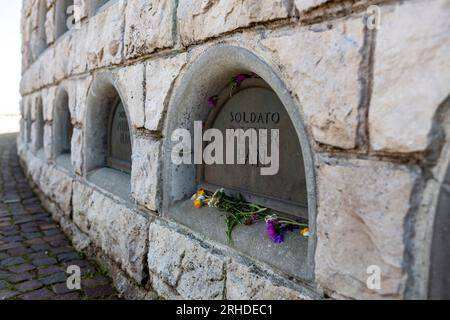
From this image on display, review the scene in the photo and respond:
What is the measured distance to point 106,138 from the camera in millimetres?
3344

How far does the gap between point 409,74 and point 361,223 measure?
0.44 metres

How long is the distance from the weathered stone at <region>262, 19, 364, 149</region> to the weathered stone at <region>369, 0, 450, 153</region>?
7 cm

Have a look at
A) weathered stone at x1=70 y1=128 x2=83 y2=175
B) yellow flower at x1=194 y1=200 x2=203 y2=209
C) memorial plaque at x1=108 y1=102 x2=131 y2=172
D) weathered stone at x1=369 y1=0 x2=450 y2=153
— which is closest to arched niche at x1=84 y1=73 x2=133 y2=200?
memorial plaque at x1=108 y1=102 x2=131 y2=172

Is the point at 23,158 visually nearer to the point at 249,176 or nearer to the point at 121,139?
the point at 121,139

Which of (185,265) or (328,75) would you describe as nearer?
(328,75)

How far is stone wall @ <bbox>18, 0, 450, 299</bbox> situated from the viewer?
95cm

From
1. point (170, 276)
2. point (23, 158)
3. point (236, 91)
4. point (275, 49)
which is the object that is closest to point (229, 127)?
point (236, 91)

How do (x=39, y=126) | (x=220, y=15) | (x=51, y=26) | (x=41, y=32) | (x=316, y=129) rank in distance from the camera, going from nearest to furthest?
(x=316, y=129) → (x=220, y=15) → (x=51, y=26) → (x=41, y=32) → (x=39, y=126)

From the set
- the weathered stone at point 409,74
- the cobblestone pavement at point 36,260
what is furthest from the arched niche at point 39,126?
the weathered stone at point 409,74

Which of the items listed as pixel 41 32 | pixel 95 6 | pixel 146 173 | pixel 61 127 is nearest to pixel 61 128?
pixel 61 127

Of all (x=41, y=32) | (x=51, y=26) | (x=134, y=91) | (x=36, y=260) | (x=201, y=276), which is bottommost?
(x=36, y=260)

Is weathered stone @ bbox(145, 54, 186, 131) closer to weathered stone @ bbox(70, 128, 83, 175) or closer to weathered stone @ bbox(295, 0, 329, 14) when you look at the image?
weathered stone @ bbox(295, 0, 329, 14)

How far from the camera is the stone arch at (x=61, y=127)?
4.44 m

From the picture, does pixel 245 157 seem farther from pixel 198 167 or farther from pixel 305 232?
pixel 305 232
